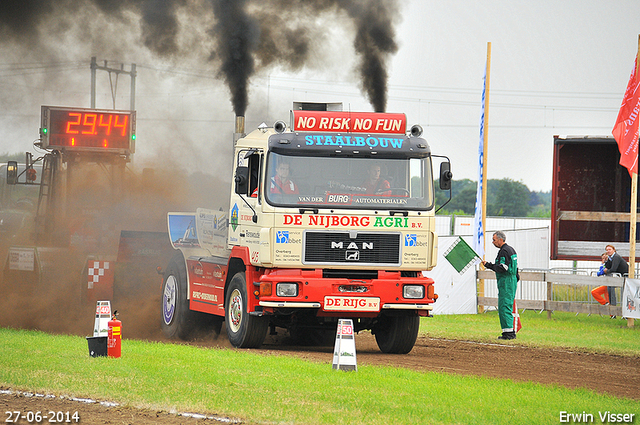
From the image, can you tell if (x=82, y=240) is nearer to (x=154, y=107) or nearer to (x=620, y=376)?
(x=154, y=107)

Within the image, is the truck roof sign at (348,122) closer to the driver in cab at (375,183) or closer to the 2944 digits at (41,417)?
the driver in cab at (375,183)

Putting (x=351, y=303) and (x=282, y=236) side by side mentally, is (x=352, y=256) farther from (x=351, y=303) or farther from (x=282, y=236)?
(x=282, y=236)

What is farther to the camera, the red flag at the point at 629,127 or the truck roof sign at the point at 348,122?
the red flag at the point at 629,127

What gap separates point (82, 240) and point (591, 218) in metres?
11.9

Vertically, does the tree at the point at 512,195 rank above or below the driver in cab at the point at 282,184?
above

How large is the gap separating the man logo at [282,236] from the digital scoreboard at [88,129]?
7.56 metres

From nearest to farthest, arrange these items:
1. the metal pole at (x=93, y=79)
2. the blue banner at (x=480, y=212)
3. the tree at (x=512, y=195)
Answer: the metal pole at (x=93, y=79) < the blue banner at (x=480, y=212) < the tree at (x=512, y=195)

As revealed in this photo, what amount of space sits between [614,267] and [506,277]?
5.74 m

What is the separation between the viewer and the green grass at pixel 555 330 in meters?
14.5

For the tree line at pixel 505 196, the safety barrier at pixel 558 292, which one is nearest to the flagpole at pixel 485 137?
the safety barrier at pixel 558 292

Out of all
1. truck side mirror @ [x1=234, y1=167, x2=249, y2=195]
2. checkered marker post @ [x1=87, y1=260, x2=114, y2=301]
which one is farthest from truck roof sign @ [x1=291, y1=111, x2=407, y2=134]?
checkered marker post @ [x1=87, y1=260, x2=114, y2=301]

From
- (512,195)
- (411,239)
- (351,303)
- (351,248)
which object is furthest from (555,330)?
(512,195)

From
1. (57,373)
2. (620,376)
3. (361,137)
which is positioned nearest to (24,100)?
(361,137)

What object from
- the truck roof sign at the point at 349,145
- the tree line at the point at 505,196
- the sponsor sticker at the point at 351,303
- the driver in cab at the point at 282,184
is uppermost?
the tree line at the point at 505,196
